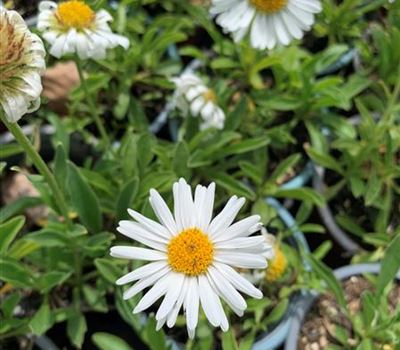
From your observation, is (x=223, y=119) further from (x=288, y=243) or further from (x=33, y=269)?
(x=33, y=269)

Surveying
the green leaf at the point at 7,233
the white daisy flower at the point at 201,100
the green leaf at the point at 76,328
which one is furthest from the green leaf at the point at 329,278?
the green leaf at the point at 7,233

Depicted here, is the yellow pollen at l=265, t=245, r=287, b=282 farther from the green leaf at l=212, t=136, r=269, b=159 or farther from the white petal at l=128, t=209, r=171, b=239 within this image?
the white petal at l=128, t=209, r=171, b=239

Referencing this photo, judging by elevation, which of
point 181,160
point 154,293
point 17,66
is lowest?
point 181,160

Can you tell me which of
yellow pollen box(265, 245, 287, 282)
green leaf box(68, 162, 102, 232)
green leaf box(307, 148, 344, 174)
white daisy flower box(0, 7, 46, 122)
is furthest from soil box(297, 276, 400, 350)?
white daisy flower box(0, 7, 46, 122)

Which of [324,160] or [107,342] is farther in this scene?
[324,160]

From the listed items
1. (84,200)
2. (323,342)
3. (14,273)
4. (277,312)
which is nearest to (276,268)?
(277,312)

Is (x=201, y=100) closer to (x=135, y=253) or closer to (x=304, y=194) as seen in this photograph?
(x=304, y=194)
